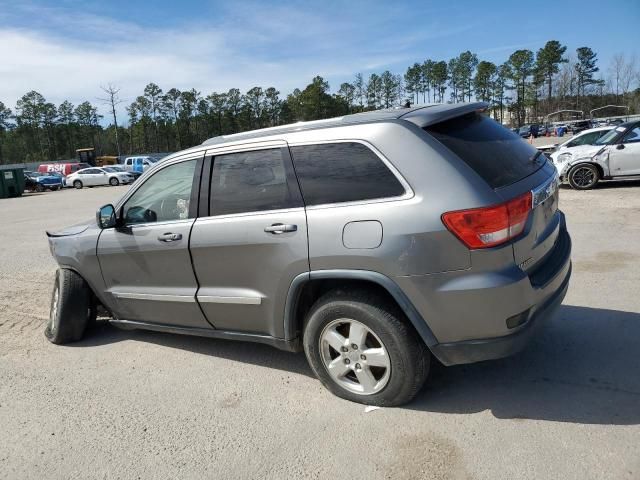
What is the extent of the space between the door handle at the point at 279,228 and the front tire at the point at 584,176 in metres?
11.3

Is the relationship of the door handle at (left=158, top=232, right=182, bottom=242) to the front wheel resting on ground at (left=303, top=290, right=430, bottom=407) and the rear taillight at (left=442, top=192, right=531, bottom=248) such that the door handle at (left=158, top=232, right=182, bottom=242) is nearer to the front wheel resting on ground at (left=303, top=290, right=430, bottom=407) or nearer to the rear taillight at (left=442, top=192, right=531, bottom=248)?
the front wheel resting on ground at (left=303, top=290, right=430, bottom=407)

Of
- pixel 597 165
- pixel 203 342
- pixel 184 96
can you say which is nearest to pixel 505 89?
pixel 184 96

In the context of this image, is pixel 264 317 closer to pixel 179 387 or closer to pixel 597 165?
pixel 179 387

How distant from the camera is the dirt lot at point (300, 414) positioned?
105 inches

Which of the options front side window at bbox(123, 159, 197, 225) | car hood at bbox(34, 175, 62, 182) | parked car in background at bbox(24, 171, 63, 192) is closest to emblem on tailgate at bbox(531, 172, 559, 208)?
front side window at bbox(123, 159, 197, 225)

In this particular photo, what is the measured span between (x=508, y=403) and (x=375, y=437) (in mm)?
890

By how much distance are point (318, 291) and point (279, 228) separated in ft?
1.66

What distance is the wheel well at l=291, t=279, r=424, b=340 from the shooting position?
9.81ft

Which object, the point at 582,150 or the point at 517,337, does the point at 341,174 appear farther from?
the point at 582,150

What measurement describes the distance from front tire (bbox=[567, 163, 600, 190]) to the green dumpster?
110 feet

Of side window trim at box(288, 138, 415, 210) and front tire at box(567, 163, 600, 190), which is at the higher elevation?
side window trim at box(288, 138, 415, 210)

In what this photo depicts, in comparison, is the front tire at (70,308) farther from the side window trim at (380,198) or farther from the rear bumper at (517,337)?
the rear bumper at (517,337)

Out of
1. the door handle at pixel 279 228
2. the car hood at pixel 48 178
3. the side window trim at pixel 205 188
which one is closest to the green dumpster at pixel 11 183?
the car hood at pixel 48 178

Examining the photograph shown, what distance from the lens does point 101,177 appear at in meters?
38.6
